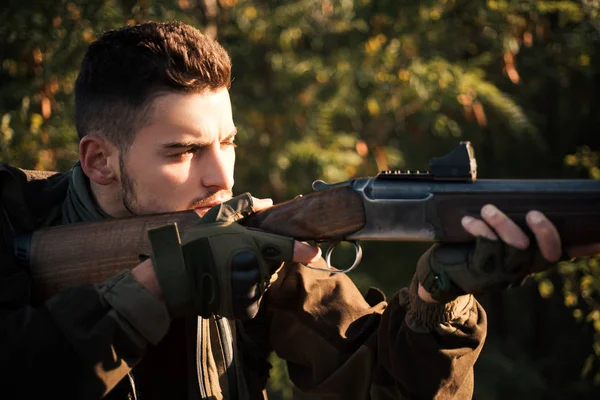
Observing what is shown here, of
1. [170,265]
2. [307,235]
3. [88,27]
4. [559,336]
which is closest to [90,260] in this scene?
[170,265]

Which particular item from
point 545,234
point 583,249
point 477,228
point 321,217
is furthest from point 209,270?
point 583,249

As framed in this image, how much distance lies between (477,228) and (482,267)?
0.40ft

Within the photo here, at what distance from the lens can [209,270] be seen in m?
2.54

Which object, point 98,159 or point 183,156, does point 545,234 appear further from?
point 98,159

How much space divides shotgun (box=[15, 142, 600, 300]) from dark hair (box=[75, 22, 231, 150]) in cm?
43

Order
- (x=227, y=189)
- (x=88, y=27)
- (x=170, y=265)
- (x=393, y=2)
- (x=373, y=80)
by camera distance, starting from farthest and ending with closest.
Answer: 1. (x=373, y=80)
2. (x=393, y=2)
3. (x=88, y=27)
4. (x=227, y=189)
5. (x=170, y=265)

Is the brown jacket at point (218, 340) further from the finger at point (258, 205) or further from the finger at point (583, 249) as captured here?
the finger at point (583, 249)

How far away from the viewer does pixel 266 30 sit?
20.7 ft

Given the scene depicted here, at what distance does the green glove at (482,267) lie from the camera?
94.0 inches

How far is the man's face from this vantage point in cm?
288

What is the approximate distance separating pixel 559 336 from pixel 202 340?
5.41 meters

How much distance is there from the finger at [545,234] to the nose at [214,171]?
110 centimetres

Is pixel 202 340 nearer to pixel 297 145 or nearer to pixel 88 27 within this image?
pixel 88 27

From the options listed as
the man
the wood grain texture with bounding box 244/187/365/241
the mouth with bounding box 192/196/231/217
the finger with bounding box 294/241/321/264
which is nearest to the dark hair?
the man
